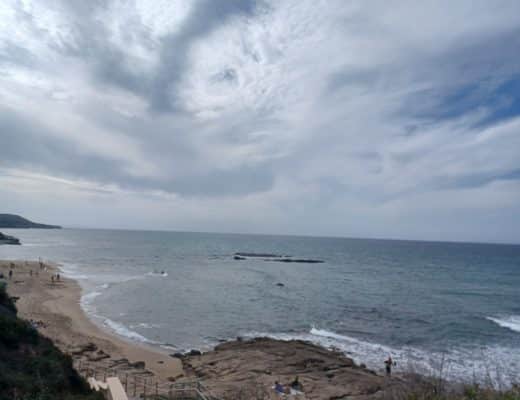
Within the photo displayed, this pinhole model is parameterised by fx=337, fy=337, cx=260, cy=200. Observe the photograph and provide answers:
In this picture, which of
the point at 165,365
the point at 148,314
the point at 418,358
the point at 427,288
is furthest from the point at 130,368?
the point at 427,288

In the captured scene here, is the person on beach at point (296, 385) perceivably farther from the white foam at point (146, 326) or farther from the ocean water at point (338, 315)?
the white foam at point (146, 326)

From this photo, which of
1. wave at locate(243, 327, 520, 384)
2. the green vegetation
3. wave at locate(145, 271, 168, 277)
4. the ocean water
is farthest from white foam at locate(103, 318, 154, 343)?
wave at locate(145, 271, 168, 277)

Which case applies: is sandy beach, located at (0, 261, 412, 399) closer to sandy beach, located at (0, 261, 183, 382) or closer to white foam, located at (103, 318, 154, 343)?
sandy beach, located at (0, 261, 183, 382)

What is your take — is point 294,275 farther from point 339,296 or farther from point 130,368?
point 130,368

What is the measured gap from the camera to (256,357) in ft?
69.1

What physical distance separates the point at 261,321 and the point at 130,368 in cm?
1484

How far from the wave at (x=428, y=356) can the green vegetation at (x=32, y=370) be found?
1678 centimetres

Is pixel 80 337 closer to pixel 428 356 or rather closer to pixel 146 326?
pixel 146 326

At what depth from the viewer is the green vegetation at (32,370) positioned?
26.9ft

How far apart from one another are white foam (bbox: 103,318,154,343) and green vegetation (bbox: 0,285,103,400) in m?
13.3

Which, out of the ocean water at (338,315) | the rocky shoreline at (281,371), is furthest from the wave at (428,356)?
the rocky shoreline at (281,371)

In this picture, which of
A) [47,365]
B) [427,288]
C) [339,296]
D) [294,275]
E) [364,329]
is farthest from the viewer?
[294,275]

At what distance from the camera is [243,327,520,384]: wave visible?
19984mm

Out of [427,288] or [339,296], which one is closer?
[339,296]
